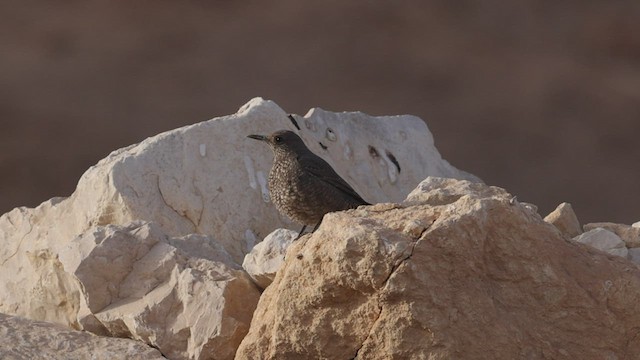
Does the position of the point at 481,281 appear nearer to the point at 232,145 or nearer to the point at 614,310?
the point at 614,310

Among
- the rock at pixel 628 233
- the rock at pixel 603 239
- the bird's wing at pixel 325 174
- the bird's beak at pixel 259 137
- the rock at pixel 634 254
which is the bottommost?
the rock at pixel 628 233

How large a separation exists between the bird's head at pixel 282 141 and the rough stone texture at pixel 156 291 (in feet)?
2.99

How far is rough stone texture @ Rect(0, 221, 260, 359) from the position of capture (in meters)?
3.86

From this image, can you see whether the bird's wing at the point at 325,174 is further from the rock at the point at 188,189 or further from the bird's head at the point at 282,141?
the rock at the point at 188,189

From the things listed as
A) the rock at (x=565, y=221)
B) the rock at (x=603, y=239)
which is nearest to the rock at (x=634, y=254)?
the rock at (x=603, y=239)

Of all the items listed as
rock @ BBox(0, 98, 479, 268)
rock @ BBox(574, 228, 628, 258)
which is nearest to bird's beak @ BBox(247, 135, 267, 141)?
rock @ BBox(0, 98, 479, 268)

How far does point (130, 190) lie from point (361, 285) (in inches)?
71.6

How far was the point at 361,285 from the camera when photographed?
11.0ft

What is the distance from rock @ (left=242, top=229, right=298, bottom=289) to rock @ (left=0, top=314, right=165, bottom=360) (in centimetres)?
44

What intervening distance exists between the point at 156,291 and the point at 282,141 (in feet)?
4.56

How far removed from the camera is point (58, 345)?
3.85 m

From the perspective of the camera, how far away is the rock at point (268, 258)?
4062 millimetres

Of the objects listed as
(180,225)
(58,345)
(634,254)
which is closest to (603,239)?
(634,254)

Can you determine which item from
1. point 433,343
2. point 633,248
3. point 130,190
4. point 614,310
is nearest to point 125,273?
point 130,190
